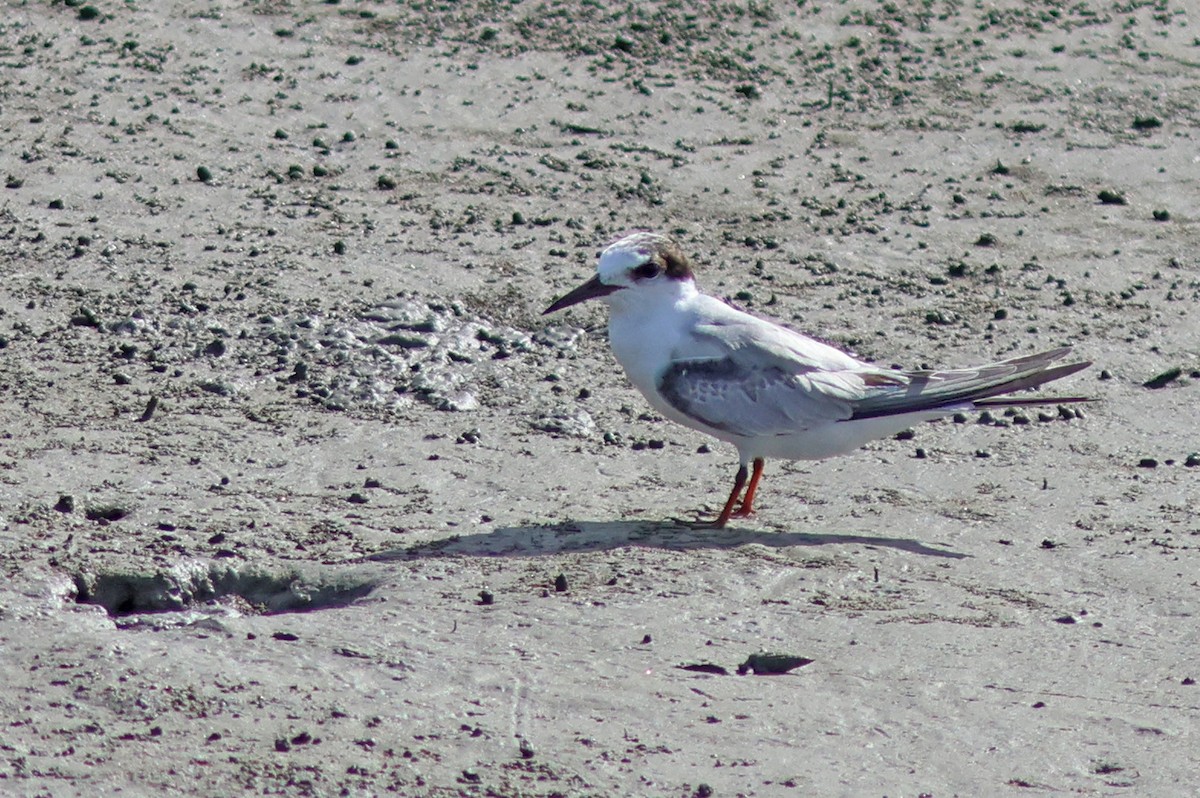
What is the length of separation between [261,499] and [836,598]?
2.00 meters

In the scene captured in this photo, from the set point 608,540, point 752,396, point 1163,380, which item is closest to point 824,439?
point 752,396

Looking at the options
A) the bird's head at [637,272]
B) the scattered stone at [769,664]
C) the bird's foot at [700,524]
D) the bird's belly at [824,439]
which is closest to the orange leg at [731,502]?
the bird's foot at [700,524]

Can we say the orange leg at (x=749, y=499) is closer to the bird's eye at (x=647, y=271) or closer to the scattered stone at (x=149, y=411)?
the bird's eye at (x=647, y=271)

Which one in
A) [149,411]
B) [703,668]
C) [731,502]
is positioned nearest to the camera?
[703,668]

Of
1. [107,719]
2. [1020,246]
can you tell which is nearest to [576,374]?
[1020,246]

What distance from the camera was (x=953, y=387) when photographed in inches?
264

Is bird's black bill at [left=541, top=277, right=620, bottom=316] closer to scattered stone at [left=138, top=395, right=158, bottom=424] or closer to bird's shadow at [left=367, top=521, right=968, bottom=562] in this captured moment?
bird's shadow at [left=367, top=521, right=968, bottom=562]

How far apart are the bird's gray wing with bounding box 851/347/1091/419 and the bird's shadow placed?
500mm

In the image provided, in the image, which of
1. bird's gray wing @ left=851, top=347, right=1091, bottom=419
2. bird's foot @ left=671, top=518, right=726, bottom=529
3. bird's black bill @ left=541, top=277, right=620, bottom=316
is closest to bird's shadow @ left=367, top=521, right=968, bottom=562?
bird's foot @ left=671, top=518, right=726, bottom=529

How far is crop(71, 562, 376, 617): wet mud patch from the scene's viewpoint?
5.62 meters

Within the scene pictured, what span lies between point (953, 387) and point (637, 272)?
120 centimetres

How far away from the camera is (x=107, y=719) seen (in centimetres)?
462

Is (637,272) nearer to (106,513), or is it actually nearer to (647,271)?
(647,271)

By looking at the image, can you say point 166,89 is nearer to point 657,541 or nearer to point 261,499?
point 261,499
